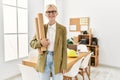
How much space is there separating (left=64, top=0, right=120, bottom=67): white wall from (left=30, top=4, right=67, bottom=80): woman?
3191 mm

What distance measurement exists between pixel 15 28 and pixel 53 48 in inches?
86.0

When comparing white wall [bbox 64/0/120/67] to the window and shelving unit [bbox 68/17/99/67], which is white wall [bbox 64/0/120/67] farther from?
the window

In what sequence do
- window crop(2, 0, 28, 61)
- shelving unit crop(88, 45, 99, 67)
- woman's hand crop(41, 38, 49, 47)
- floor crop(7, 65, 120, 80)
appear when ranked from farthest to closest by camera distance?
shelving unit crop(88, 45, 99, 67) < floor crop(7, 65, 120, 80) < window crop(2, 0, 28, 61) < woman's hand crop(41, 38, 49, 47)

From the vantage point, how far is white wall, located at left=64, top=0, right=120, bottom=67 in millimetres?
4215

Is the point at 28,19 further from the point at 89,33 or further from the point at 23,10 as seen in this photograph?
the point at 89,33

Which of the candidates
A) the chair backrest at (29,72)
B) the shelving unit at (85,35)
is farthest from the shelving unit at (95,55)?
the chair backrest at (29,72)

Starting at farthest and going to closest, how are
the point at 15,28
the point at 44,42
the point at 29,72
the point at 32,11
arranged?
1. the point at 32,11
2. the point at 15,28
3. the point at 29,72
4. the point at 44,42

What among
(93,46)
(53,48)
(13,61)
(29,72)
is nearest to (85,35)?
(93,46)

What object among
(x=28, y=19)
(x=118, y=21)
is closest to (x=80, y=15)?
(x=118, y=21)

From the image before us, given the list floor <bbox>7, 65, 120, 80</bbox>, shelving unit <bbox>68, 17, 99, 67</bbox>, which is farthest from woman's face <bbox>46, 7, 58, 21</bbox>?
shelving unit <bbox>68, 17, 99, 67</bbox>

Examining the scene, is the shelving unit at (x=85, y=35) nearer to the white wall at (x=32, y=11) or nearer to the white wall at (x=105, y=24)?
the white wall at (x=105, y=24)

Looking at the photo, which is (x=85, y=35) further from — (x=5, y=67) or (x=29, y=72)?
(x=29, y=72)

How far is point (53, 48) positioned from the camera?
149 centimetres

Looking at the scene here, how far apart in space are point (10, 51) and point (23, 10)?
44.6 inches
